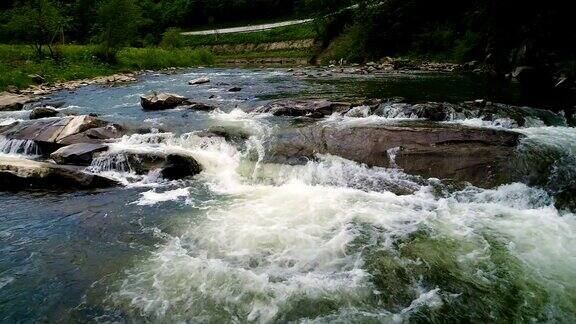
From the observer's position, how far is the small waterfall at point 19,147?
45.6 feet

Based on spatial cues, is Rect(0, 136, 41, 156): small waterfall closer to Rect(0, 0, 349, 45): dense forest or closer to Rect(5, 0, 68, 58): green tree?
Rect(5, 0, 68, 58): green tree

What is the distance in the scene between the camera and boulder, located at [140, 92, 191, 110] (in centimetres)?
1969

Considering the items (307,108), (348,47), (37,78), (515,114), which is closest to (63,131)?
(307,108)

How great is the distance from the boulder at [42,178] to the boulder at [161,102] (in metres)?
8.87

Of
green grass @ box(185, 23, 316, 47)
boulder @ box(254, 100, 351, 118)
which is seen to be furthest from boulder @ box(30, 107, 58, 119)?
green grass @ box(185, 23, 316, 47)

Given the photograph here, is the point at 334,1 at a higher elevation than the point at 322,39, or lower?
higher

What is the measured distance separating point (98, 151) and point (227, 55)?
61.4 meters

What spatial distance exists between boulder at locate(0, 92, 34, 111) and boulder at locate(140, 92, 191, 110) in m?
6.62

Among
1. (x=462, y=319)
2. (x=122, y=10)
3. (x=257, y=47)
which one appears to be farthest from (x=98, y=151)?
(x=257, y=47)

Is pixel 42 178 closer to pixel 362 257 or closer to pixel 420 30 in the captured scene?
pixel 362 257

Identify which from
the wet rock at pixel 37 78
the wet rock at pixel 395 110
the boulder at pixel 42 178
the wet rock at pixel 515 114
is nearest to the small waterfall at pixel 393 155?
the wet rock at pixel 395 110

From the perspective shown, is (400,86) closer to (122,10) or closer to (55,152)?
(55,152)

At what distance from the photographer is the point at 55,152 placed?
1298 cm

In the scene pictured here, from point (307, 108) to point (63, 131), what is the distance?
356 inches
